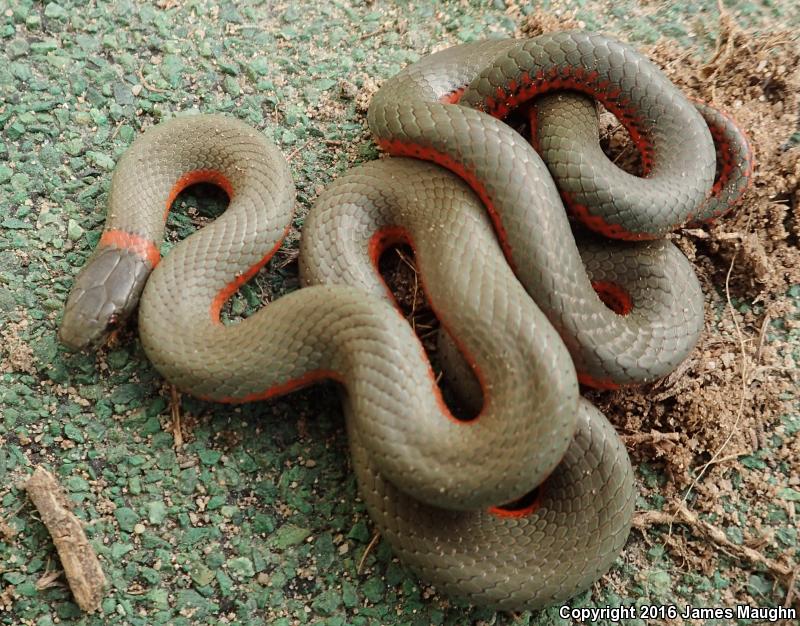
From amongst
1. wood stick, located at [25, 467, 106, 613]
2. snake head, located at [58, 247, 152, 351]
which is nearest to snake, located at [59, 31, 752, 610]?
snake head, located at [58, 247, 152, 351]

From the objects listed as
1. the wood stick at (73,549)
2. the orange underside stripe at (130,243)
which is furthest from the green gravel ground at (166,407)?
the orange underside stripe at (130,243)

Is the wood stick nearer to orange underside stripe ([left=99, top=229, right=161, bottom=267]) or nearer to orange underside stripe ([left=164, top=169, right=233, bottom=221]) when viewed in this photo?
orange underside stripe ([left=99, top=229, right=161, bottom=267])

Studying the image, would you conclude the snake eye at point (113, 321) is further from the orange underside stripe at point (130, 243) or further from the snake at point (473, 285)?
the orange underside stripe at point (130, 243)

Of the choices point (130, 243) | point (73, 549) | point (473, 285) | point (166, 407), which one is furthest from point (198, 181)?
point (73, 549)

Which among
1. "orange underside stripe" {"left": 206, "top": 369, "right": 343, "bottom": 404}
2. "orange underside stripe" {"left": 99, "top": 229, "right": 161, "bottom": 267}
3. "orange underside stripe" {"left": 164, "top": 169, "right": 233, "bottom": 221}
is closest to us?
"orange underside stripe" {"left": 206, "top": 369, "right": 343, "bottom": 404}

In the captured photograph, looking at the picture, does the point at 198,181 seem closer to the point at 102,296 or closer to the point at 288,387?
the point at 102,296

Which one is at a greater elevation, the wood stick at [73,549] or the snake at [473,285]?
the snake at [473,285]

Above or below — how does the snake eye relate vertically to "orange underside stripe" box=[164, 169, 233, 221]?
below

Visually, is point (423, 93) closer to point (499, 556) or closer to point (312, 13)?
point (312, 13)
